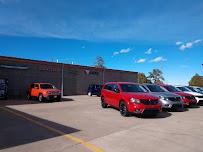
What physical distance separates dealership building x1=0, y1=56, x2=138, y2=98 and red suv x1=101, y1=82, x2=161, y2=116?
15.2 metres

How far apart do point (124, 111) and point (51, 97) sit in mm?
10313

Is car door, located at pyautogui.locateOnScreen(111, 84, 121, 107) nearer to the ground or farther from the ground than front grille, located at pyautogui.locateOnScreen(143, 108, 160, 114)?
farther from the ground

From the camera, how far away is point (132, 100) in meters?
12.1

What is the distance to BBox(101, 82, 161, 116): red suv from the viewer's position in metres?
11.9

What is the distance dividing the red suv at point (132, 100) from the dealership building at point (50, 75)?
15203 millimetres

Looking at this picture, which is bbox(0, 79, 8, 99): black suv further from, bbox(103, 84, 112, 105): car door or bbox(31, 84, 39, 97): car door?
bbox(103, 84, 112, 105): car door

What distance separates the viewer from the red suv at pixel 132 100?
11.9 m

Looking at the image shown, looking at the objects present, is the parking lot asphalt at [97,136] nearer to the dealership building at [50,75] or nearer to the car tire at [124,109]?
the car tire at [124,109]

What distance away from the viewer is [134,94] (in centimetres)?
1259

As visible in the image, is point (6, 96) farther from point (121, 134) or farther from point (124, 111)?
point (121, 134)

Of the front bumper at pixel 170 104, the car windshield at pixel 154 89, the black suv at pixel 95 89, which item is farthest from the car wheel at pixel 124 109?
the black suv at pixel 95 89

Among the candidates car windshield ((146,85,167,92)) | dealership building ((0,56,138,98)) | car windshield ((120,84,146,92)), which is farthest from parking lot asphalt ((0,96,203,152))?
dealership building ((0,56,138,98))

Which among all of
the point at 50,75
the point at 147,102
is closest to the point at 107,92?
the point at 147,102

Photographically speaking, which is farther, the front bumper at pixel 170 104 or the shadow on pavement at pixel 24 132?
the front bumper at pixel 170 104
